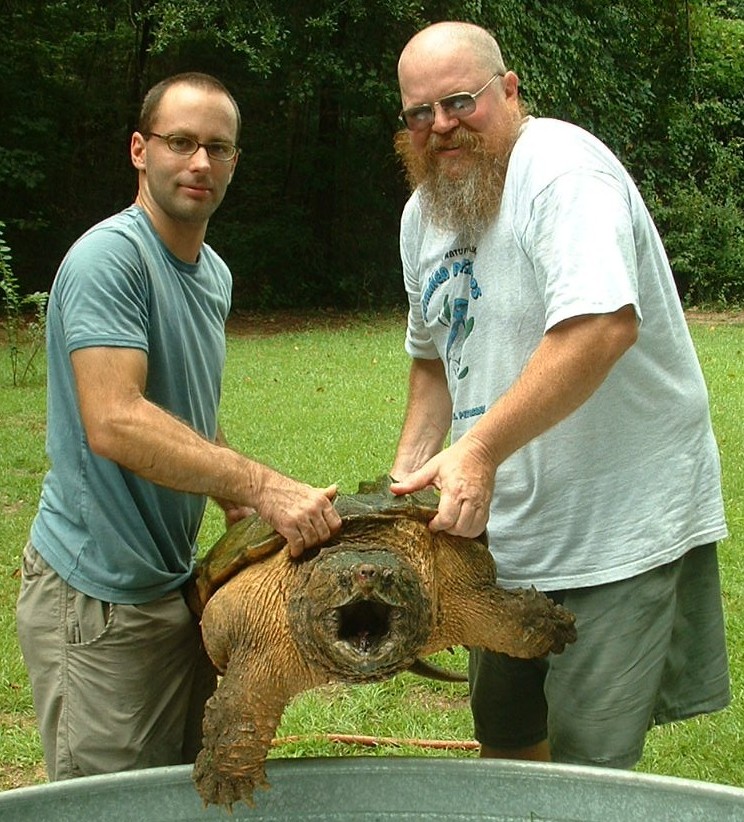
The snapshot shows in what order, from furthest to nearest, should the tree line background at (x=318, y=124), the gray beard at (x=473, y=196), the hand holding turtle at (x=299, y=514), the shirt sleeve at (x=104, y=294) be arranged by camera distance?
the tree line background at (x=318, y=124) → the gray beard at (x=473, y=196) → the shirt sleeve at (x=104, y=294) → the hand holding turtle at (x=299, y=514)

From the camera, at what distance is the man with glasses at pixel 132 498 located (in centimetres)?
226

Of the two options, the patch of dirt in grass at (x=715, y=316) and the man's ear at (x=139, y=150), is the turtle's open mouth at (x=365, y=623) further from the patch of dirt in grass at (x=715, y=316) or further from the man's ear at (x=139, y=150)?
the patch of dirt in grass at (x=715, y=316)

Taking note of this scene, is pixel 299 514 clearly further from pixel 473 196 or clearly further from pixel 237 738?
pixel 473 196

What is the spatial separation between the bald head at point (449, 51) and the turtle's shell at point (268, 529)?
0.86 metres

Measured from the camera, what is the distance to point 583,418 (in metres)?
2.25

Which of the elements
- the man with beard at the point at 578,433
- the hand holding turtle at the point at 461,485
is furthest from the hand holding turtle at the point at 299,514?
the man with beard at the point at 578,433

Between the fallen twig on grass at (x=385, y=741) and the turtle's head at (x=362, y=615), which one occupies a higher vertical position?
the turtle's head at (x=362, y=615)

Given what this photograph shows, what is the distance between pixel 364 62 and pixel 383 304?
3.70m

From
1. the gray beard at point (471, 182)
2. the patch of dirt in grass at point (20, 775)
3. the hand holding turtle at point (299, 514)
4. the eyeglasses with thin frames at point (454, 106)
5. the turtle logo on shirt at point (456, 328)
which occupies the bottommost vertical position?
the patch of dirt in grass at point (20, 775)

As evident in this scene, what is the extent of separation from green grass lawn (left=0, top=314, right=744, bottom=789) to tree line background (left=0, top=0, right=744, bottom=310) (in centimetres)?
255

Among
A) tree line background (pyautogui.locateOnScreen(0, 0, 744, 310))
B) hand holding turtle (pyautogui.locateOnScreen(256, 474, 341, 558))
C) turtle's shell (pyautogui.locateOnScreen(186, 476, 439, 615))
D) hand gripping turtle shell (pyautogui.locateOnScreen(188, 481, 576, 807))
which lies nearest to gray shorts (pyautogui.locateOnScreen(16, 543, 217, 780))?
turtle's shell (pyautogui.locateOnScreen(186, 476, 439, 615))

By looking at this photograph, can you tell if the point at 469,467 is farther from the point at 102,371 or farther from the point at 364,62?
the point at 364,62

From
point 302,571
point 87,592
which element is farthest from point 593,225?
point 87,592

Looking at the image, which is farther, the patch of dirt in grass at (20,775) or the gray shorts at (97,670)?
the patch of dirt in grass at (20,775)
